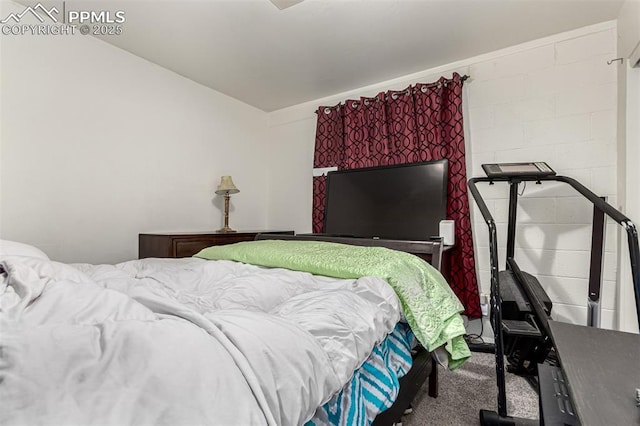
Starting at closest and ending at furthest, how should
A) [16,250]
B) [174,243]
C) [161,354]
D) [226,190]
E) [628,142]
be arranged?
1. [161,354]
2. [16,250]
3. [628,142]
4. [174,243]
5. [226,190]

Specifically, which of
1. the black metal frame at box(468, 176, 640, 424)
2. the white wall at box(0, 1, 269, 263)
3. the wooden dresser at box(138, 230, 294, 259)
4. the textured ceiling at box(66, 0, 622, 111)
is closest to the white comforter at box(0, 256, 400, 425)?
the black metal frame at box(468, 176, 640, 424)

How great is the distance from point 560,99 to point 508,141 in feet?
1.41

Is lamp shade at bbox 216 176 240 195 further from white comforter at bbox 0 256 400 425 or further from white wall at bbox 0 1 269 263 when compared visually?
white comforter at bbox 0 256 400 425

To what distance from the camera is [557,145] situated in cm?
→ 230

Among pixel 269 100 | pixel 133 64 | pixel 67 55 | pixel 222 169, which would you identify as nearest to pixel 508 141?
pixel 269 100

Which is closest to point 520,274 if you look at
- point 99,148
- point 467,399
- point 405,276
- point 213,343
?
point 467,399

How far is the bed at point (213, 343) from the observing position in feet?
1.29

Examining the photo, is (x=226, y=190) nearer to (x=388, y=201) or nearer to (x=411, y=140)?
(x=388, y=201)

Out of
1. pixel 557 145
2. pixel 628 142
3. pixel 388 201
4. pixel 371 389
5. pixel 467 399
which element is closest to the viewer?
pixel 371 389

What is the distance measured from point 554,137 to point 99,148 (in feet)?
11.6

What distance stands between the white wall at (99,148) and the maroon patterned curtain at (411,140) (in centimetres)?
119

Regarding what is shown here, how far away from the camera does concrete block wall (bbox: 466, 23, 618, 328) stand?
215 cm

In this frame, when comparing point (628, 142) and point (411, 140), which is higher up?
point (411, 140)

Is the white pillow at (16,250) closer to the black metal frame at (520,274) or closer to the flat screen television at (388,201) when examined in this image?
the black metal frame at (520,274)
